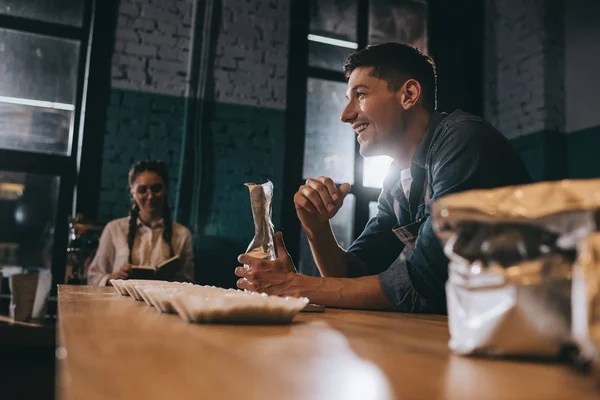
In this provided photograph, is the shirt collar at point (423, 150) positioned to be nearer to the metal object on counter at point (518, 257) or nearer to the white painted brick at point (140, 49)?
the metal object on counter at point (518, 257)

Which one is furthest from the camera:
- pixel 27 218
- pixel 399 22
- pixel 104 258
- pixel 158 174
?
pixel 399 22

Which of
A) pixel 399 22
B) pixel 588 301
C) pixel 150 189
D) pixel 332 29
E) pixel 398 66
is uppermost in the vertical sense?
pixel 399 22

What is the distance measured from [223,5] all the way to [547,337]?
3221mm

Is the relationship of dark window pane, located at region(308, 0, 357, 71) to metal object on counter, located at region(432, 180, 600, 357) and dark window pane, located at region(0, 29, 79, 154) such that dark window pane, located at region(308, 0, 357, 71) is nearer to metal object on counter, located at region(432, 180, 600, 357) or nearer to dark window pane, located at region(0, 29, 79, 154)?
dark window pane, located at region(0, 29, 79, 154)

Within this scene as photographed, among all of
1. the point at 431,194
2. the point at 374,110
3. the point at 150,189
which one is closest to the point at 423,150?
the point at 431,194

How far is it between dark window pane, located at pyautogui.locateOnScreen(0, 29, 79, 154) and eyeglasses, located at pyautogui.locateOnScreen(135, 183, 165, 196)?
0.62 m

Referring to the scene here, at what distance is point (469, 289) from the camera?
411 millimetres

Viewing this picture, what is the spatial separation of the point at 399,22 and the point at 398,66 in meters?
2.37

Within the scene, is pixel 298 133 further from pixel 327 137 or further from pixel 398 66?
pixel 398 66

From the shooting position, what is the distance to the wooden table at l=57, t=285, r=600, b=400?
0.96 feet

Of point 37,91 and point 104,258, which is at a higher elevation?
point 37,91

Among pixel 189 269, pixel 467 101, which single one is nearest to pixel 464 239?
pixel 189 269

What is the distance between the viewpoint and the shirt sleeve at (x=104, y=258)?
8.58 feet

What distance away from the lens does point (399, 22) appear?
3807 millimetres
